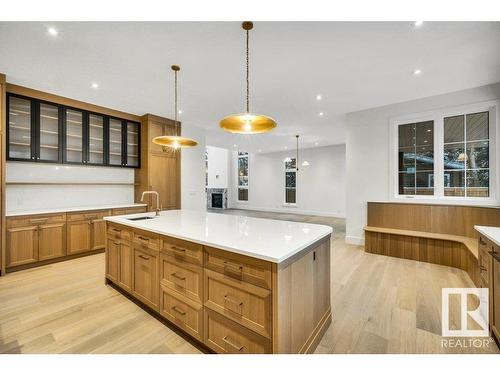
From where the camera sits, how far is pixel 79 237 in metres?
3.83

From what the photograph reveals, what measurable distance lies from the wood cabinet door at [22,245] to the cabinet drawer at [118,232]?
1654 mm

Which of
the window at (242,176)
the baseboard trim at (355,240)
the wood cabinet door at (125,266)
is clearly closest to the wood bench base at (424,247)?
the baseboard trim at (355,240)

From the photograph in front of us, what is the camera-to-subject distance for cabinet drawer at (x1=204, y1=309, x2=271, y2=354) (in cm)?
143

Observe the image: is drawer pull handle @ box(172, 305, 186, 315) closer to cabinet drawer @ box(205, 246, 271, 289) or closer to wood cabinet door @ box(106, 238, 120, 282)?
cabinet drawer @ box(205, 246, 271, 289)

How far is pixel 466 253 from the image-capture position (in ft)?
10.8

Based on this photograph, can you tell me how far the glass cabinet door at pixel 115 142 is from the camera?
458 cm

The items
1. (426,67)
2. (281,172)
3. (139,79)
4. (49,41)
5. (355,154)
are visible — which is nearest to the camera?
(49,41)

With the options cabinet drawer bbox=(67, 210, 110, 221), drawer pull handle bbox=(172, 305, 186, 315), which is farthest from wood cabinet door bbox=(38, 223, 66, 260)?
drawer pull handle bbox=(172, 305, 186, 315)

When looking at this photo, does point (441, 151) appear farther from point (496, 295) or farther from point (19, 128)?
point (19, 128)

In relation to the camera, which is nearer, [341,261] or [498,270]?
[498,270]

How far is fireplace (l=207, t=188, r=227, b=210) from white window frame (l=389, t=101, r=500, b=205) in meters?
9.04

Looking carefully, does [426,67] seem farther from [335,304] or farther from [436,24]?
[335,304]

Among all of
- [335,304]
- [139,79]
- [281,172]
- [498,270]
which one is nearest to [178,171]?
[139,79]
